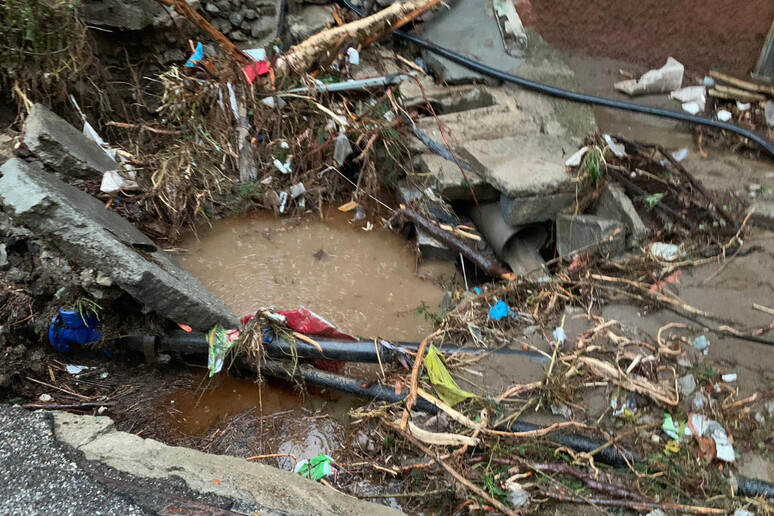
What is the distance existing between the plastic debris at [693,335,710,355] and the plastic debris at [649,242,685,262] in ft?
2.00

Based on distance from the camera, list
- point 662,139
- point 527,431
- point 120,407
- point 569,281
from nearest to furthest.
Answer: point 527,431 < point 120,407 < point 569,281 < point 662,139

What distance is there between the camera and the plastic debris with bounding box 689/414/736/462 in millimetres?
2426

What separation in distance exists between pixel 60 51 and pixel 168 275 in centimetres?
217

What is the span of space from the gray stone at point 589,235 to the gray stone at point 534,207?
8 cm

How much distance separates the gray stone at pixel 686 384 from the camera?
271cm

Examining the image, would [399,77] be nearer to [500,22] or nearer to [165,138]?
[500,22]

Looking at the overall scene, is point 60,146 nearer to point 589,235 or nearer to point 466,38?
point 466,38

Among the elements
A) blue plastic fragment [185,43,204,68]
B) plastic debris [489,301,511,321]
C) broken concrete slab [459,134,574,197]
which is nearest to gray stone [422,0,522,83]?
broken concrete slab [459,134,574,197]

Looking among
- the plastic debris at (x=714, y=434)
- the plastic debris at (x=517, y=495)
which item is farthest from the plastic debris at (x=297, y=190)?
the plastic debris at (x=714, y=434)

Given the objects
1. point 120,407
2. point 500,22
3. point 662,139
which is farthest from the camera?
point 500,22

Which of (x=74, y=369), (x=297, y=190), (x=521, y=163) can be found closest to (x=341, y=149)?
(x=297, y=190)

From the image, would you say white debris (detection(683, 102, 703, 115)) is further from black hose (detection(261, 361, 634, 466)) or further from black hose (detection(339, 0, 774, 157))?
black hose (detection(261, 361, 634, 466))

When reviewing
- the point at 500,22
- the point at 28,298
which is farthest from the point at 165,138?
the point at 500,22

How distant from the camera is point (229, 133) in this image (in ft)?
13.9
